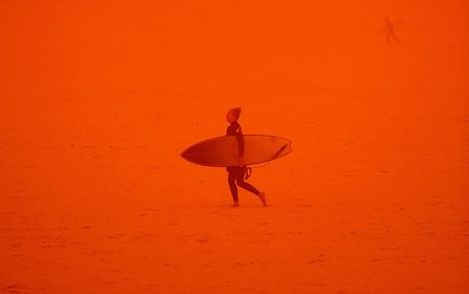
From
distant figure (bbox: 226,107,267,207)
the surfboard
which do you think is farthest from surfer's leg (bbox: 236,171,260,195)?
the surfboard

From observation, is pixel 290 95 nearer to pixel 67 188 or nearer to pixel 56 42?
pixel 67 188

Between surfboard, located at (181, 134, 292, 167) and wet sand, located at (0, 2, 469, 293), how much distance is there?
20.8 inches

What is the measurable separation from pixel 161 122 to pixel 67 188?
6.41 meters

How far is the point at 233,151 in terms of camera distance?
9.62m

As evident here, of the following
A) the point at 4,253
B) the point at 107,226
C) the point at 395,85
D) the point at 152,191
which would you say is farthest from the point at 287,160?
the point at 395,85

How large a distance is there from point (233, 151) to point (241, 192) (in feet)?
4.44

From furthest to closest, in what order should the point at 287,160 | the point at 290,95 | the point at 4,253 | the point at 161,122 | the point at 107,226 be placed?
the point at 290,95 < the point at 161,122 < the point at 287,160 < the point at 107,226 < the point at 4,253

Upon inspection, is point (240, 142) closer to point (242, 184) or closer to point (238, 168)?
point (238, 168)

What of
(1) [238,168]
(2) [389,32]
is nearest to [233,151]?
(1) [238,168]

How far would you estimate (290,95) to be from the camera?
819 inches

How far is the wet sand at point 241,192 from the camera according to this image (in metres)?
7.10

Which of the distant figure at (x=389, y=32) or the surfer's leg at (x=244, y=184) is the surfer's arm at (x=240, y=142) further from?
the distant figure at (x=389, y=32)

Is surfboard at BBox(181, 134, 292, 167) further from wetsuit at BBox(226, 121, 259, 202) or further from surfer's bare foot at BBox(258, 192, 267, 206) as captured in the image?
surfer's bare foot at BBox(258, 192, 267, 206)

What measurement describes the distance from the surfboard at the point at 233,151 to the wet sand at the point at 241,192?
0.53 metres
